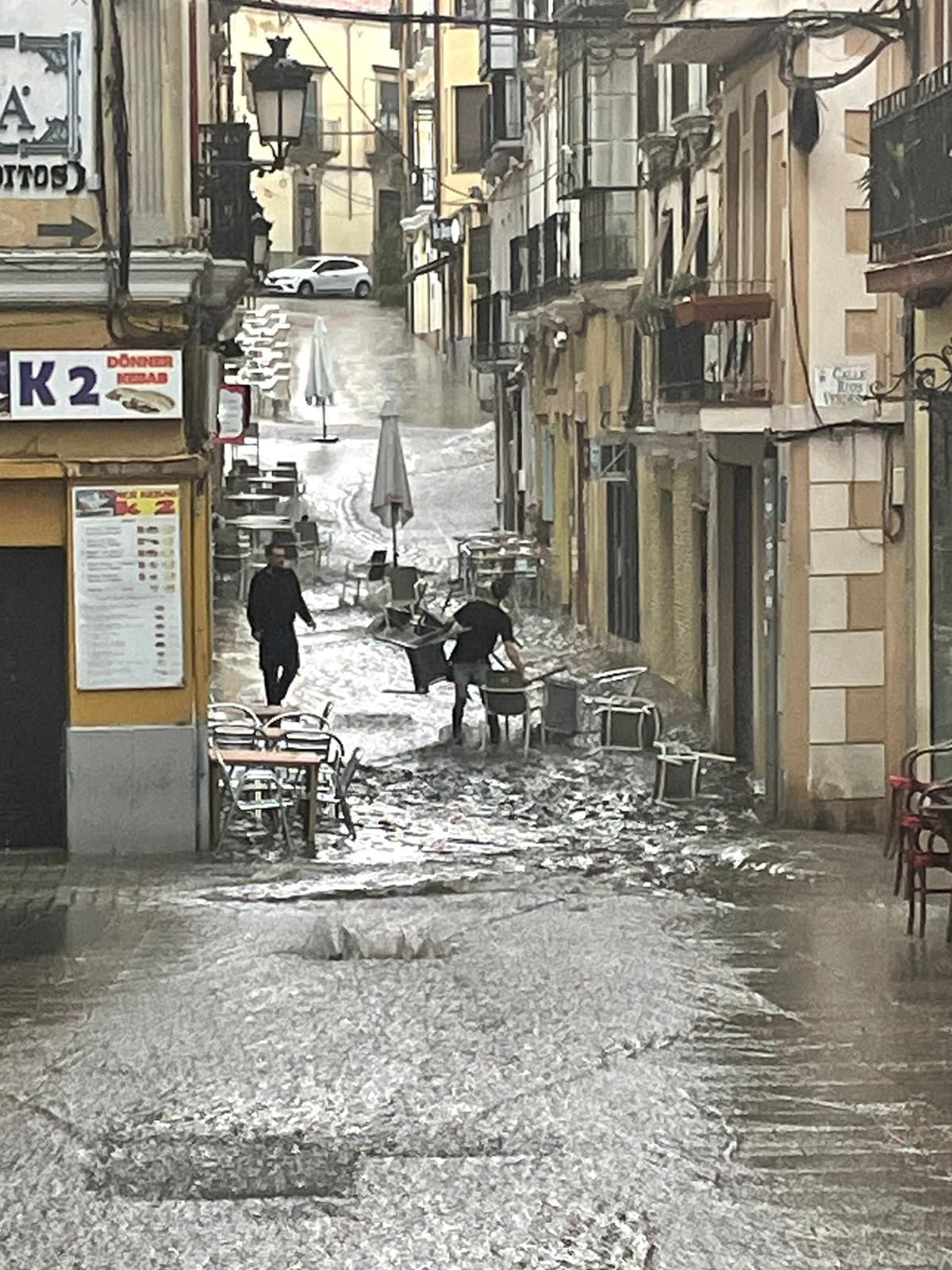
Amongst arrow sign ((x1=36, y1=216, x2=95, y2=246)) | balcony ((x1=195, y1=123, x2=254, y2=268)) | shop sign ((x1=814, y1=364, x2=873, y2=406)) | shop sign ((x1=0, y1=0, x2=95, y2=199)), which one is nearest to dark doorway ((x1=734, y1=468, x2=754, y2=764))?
shop sign ((x1=814, y1=364, x2=873, y2=406))

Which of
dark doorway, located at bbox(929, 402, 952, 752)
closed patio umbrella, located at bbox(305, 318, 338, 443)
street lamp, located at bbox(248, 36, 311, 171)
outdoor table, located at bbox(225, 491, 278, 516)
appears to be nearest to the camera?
dark doorway, located at bbox(929, 402, 952, 752)

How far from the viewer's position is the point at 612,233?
99.9 feet

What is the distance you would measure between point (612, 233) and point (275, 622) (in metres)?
9.74

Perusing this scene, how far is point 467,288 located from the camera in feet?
198

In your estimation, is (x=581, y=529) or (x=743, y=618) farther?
(x=581, y=529)

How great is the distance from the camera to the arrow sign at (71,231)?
1582 centimetres

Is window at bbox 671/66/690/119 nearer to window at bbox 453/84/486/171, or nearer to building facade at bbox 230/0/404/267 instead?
window at bbox 453/84/486/171

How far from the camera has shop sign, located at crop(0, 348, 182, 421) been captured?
1570 centimetres

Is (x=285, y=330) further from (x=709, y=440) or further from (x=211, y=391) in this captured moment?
(x=211, y=391)

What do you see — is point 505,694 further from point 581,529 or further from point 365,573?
point 365,573

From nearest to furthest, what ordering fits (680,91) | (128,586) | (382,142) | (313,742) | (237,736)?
(128,586) < (237,736) < (313,742) < (680,91) < (382,142)

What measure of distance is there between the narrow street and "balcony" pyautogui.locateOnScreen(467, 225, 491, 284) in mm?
30830

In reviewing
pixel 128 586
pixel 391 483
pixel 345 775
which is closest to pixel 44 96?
pixel 128 586

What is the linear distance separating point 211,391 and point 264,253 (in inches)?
105
